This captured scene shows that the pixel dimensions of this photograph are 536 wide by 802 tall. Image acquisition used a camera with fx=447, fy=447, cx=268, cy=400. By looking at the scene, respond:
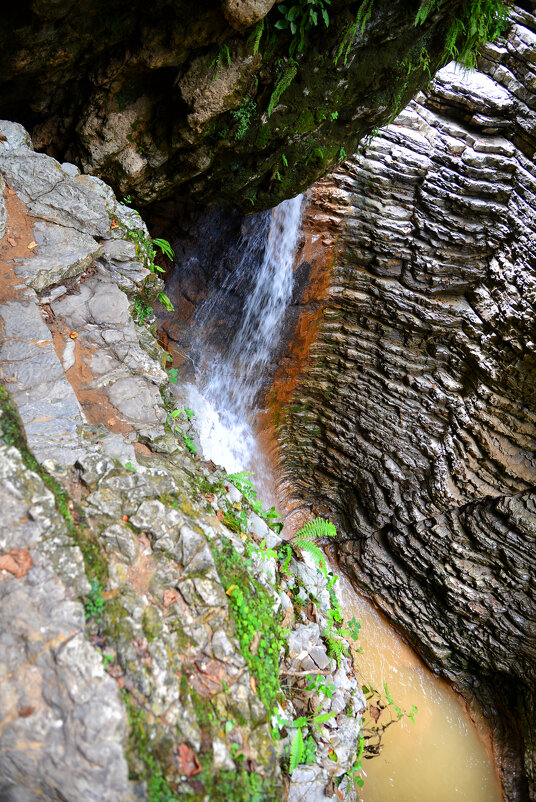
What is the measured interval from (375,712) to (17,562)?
262 inches

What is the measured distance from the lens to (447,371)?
26.0ft

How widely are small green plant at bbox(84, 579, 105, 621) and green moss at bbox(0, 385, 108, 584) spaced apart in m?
0.04

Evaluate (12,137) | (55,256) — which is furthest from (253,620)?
(12,137)

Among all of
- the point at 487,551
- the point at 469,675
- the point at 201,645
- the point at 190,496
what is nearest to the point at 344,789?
the point at 201,645

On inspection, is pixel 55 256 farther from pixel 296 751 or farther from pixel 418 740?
pixel 418 740

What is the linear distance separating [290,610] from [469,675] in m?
7.12

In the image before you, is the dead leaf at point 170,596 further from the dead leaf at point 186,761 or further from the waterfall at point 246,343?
the waterfall at point 246,343

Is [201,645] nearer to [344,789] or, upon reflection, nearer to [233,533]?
[233,533]

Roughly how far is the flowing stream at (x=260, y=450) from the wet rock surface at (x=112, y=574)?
3.88 meters

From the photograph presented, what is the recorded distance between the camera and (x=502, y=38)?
619cm

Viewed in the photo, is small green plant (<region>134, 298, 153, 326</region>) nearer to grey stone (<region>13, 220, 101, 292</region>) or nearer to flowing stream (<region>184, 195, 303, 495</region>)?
grey stone (<region>13, 220, 101, 292</region>)

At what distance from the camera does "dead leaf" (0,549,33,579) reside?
2140 millimetres

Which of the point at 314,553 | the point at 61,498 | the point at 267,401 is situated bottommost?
the point at 267,401

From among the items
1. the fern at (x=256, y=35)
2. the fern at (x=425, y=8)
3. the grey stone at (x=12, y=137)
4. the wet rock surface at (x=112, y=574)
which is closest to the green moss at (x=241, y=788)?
the wet rock surface at (x=112, y=574)
